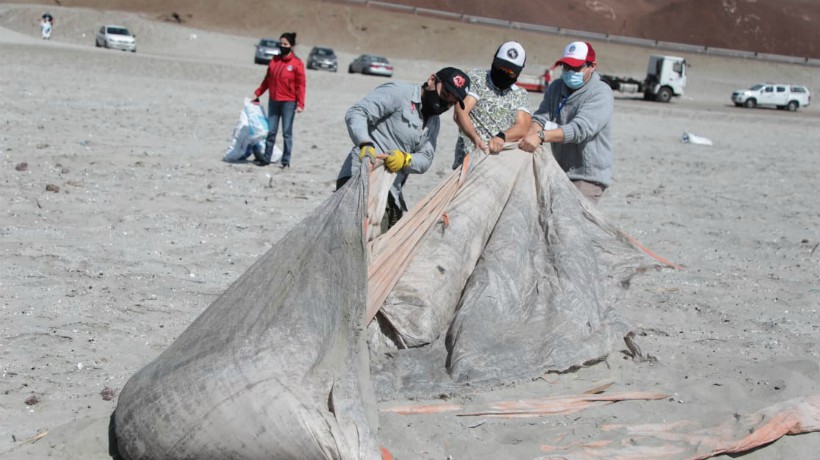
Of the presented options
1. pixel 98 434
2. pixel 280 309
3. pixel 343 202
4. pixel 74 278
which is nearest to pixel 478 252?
pixel 343 202

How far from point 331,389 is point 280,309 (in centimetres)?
37

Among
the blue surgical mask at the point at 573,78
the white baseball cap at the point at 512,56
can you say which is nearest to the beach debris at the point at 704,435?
the blue surgical mask at the point at 573,78

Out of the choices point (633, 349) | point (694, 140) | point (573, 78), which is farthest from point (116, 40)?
point (633, 349)

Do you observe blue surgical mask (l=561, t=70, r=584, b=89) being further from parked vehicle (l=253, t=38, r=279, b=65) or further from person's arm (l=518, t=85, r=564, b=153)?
parked vehicle (l=253, t=38, r=279, b=65)

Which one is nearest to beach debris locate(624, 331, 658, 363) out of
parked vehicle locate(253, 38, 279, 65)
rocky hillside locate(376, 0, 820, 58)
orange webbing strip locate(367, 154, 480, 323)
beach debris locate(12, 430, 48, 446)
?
orange webbing strip locate(367, 154, 480, 323)

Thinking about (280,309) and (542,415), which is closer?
(280,309)

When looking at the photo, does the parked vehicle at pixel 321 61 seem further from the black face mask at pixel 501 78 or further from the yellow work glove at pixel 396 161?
the yellow work glove at pixel 396 161

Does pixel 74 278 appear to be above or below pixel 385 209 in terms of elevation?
below

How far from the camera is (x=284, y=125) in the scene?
33.3 ft

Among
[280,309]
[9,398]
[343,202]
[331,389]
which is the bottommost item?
[9,398]

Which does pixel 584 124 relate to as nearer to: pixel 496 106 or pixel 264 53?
pixel 496 106

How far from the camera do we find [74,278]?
547 cm

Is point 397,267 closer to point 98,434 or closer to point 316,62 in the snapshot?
point 98,434

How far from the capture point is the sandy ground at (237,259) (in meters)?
3.90
